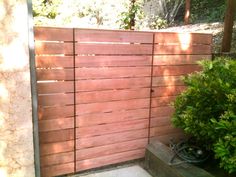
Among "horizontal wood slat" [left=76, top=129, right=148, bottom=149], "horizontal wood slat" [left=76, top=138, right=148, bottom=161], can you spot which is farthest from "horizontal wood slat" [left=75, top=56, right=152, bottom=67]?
"horizontal wood slat" [left=76, top=138, right=148, bottom=161]

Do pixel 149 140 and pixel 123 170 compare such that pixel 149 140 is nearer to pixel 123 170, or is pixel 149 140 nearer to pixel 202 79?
pixel 123 170

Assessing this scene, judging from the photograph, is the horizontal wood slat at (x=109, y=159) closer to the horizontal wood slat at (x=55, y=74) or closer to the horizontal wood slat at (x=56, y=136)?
the horizontal wood slat at (x=56, y=136)

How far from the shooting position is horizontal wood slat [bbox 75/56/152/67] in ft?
10.3

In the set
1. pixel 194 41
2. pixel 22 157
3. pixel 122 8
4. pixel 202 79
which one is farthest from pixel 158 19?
pixel 22 157

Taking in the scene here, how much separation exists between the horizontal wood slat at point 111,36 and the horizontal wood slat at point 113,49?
0.06 meters

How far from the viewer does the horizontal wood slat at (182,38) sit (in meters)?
3.62

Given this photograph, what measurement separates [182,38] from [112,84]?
1.26 m

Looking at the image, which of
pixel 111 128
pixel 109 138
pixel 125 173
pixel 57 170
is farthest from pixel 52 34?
pixel 125 173

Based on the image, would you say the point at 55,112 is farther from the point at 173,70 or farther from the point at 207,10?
the point at 207,10

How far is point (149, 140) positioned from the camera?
12.6 ft

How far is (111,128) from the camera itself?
3.52 m

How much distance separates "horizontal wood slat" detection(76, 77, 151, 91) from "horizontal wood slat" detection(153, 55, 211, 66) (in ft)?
0.92

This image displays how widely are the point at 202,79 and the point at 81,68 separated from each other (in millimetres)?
1461

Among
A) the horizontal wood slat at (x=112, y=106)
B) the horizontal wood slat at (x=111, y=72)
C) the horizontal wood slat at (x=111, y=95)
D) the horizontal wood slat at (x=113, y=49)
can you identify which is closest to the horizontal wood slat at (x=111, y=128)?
the horizontal wood slat at (x=112, y=106)
